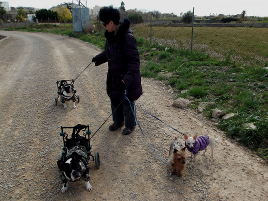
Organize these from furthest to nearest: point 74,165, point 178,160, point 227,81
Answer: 1. point 227,81
2. point 178,160
3. point 74,165

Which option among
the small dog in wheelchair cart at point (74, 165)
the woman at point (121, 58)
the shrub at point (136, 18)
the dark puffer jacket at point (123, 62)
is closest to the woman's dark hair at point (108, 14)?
the woman at point (121, 58)

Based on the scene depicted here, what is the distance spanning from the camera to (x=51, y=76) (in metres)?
8.15

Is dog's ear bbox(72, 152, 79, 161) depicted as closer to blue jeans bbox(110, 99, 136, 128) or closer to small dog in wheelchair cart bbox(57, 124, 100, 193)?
small dog in wheelchair cart bbox(57, 124, 100, 193)

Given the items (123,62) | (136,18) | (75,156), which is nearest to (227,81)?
(123,62)

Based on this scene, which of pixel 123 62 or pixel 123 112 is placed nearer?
pixel 123 62

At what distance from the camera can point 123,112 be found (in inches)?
159

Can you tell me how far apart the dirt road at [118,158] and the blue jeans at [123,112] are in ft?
0.84

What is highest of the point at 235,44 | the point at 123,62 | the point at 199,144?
the point at 235,44

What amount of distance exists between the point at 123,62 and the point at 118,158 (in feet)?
5.50

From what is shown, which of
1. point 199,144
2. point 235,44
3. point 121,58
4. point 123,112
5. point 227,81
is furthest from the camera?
point 235,44

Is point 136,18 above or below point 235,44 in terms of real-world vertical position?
above

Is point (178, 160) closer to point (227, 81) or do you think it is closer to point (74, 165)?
point (74, 165)

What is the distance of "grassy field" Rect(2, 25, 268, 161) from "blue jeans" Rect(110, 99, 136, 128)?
1.95 meters

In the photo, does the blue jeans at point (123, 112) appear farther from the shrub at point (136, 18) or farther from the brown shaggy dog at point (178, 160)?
the shrub at point (136, 18)
